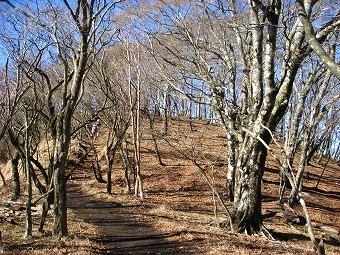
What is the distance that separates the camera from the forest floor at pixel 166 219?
7.33 metres

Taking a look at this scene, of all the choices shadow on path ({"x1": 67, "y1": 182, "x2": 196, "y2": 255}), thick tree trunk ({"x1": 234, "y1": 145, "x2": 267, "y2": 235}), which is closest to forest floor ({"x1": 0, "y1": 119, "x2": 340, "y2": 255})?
shadow on path ({"x1": 67, "y1": 182, "x2": 196, "y2": 255})

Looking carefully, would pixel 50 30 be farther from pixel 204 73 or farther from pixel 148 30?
pixel 204 73

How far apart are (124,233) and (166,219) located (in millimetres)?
1932

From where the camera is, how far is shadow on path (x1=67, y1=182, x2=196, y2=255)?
7355mm

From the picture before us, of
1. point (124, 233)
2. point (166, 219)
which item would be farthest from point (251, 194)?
point (124, 233)

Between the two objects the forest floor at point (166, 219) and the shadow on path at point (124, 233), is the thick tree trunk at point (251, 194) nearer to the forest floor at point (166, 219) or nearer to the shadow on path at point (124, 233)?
the forest floor at point (166, 219)

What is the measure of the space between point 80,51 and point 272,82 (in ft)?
15.1

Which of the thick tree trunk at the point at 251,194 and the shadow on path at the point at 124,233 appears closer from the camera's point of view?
the shadow on path at the point at 124,233

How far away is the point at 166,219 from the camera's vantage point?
10430mm

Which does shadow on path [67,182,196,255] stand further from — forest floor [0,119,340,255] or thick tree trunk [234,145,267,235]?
thick tree trunk [234,145,267,235]

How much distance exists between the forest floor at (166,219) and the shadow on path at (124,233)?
0.07 feet

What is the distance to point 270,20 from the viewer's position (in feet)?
23.3

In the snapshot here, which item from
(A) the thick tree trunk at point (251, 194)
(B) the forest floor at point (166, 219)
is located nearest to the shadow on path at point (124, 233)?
(B) the forest floor at point (166, 219)

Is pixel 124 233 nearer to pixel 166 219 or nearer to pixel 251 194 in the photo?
pixel 166 219
